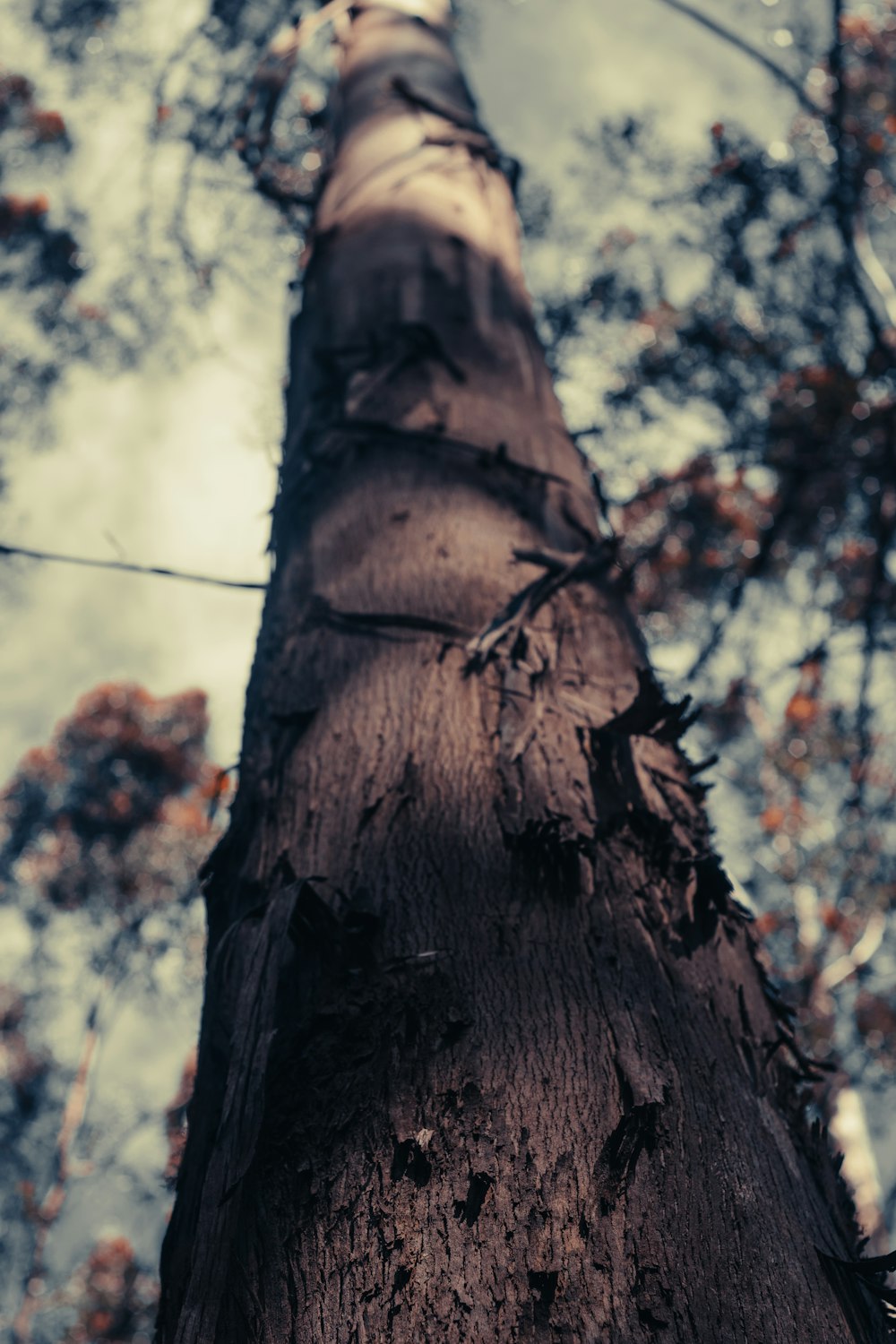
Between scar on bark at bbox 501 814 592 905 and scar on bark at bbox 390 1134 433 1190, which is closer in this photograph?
scar on bark at bbox 390 1134 433 1190

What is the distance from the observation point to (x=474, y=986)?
61cm

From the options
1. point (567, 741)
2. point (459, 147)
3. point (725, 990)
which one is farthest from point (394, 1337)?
point (459, 147)

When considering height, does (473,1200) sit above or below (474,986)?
below

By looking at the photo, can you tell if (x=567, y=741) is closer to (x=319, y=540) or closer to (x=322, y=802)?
(x=322, y=802)

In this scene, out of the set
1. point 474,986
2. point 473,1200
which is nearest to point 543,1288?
A: point 473,1200

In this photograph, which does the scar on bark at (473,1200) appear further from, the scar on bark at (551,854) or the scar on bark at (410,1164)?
the scar on bark at (551,854)

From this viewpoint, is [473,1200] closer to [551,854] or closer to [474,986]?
[474,986]

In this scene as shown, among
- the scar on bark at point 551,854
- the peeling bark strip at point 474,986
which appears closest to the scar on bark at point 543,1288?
the peeling bark strip at point 474,986

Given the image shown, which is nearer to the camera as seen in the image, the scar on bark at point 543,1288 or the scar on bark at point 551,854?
the scar on bark at point 543,1288

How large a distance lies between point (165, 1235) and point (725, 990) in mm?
402

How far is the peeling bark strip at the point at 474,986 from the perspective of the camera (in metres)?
0.48

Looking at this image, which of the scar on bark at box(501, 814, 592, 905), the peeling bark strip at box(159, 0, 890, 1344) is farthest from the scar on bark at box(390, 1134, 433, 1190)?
the scar on bark at box(501, 814, 592, 905)

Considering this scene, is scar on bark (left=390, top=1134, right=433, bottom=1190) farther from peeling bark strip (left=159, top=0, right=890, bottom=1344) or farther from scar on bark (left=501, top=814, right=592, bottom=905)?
scar on bark (left=501, top=814, right=592, bottom=905)

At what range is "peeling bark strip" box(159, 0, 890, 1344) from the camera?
19.0 inches
